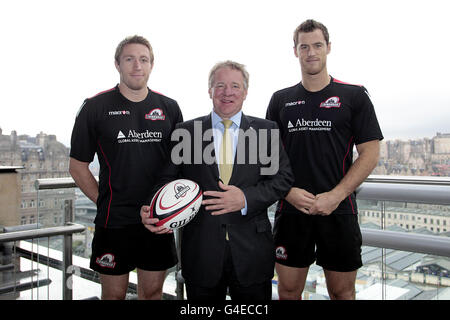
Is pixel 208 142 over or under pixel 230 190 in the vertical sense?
over

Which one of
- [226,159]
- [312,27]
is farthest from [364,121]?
[226,159]

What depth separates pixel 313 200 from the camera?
1502 mm

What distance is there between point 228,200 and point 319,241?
62 centimetres

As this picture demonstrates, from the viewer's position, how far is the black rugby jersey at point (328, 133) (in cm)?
158

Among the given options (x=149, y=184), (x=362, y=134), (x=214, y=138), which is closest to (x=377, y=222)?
(x=362, y=134)

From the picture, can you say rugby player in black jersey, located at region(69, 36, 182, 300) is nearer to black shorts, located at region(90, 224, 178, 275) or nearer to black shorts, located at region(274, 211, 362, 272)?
black shorts, located at region(90, 224, 178, 275)

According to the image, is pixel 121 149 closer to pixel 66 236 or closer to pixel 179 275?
pixel 66 236

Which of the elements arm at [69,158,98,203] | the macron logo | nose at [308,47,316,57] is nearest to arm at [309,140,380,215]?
the macron logo

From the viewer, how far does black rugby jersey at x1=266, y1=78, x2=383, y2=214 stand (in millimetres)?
1581

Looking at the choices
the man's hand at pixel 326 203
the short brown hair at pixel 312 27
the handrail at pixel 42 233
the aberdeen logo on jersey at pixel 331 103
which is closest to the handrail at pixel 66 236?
the handrail at pixel 42 233

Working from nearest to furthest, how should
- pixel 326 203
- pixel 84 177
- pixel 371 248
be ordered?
pixel 326 203 → pixel 84 177 → pixel 371 248

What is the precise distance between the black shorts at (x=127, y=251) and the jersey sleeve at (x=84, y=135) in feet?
1.31

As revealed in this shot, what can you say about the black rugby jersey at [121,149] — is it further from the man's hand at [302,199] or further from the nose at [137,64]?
the man's hand at [302,199]

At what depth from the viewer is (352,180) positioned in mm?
1539
